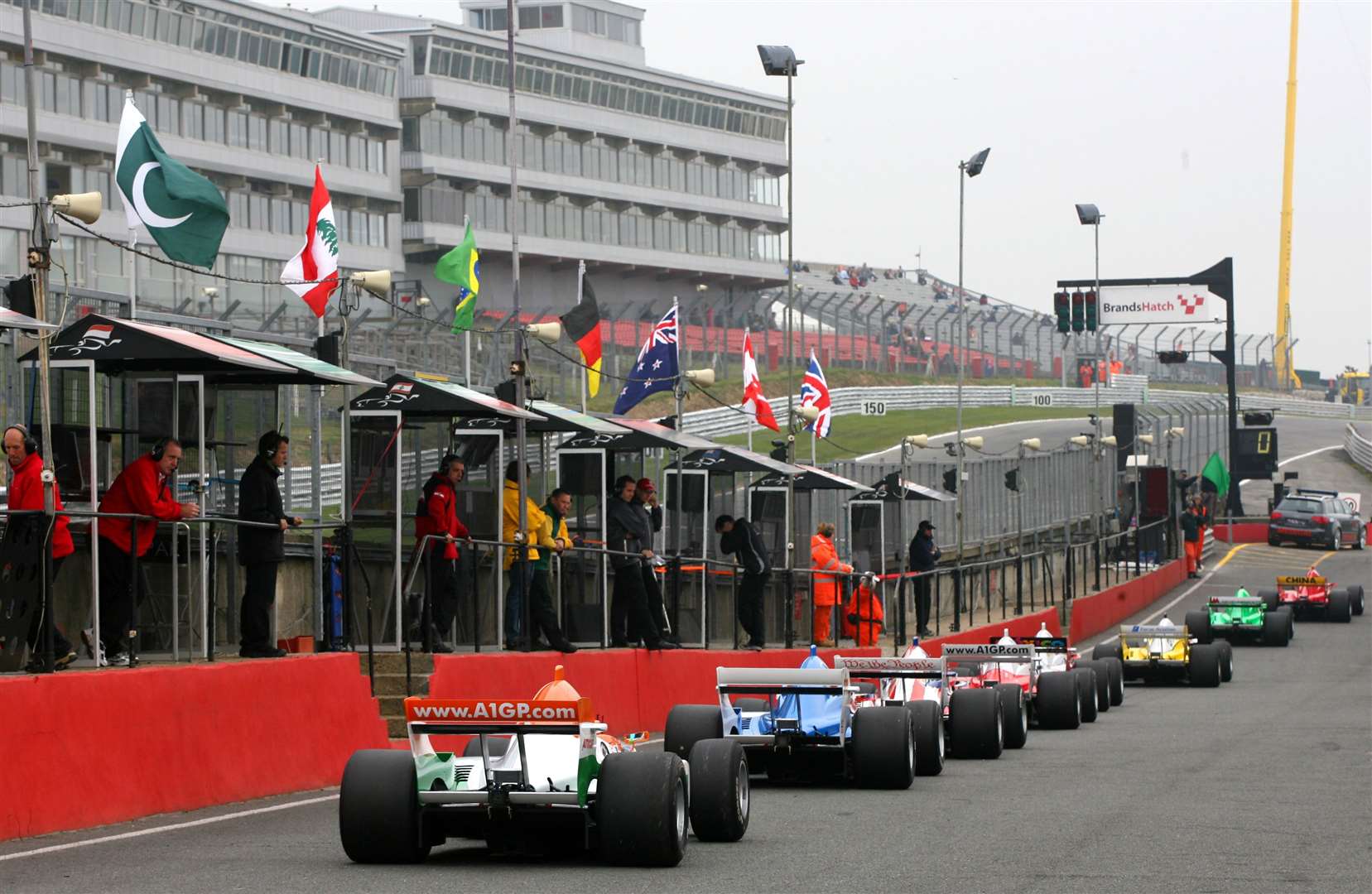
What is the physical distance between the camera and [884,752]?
15539 millimetres

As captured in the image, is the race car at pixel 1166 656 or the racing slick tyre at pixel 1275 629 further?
the racing slick tyre at pixel 1275 629

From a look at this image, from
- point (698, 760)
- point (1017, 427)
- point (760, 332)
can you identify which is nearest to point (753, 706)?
point (698, 760)

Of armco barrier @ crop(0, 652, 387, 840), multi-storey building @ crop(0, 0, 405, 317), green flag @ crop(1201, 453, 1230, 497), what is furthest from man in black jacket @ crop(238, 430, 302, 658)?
green flag @ crop(1201, 453, 1230, 497)

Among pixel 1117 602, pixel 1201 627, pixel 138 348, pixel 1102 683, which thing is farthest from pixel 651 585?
pixel 1117 602

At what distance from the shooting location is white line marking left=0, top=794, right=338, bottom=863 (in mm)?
11094

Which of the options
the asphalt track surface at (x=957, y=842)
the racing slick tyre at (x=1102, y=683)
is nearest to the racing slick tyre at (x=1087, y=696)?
the racing slick tyre at (x=1102, y=683)

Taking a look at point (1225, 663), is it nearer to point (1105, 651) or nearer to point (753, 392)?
point (1105, 651)

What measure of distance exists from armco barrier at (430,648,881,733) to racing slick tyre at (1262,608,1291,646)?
16.0 meters

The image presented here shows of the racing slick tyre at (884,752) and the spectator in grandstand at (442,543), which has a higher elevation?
the spectator in grandstand at (442,543)

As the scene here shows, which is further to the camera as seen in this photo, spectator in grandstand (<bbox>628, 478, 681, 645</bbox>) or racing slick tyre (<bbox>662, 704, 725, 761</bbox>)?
spectator in grandstand (<bbox>628, 478, 681, 645</bbox>)

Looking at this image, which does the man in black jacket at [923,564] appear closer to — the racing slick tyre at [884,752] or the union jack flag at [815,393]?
the union jack flag at [815,393]

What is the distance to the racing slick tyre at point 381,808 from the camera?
1067 cm

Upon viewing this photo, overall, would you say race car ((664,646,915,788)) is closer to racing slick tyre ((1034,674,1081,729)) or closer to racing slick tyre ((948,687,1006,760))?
racing slick tyre ((948,687,1006,760))

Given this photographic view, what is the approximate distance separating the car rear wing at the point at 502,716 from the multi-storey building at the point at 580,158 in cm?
7273
